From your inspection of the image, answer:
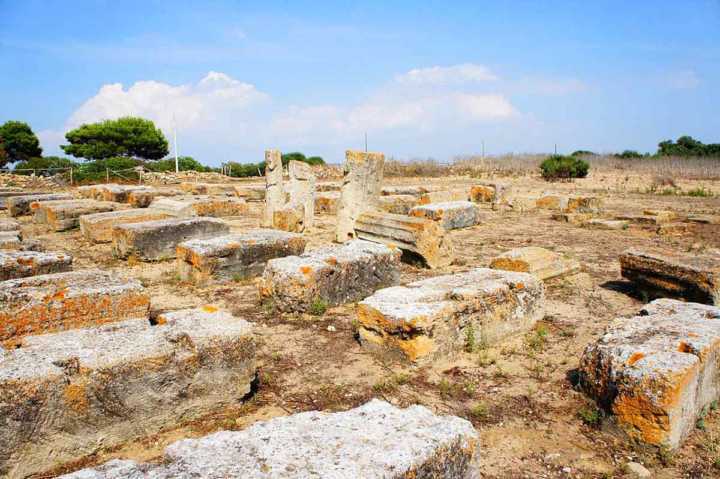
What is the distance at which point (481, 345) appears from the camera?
4.61 metres

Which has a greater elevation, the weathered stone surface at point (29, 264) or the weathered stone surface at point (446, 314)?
the weathered stone surface at point (29, 264)

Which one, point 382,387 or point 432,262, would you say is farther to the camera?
point 432,262

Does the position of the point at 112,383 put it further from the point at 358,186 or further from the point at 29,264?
the point at 358,186

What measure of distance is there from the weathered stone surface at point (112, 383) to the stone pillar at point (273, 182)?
27.7 feet

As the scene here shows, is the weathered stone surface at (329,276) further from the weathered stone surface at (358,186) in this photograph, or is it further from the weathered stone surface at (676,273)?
the weathered stone surface at (358,186)

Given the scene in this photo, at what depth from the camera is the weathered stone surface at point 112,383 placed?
2650mm

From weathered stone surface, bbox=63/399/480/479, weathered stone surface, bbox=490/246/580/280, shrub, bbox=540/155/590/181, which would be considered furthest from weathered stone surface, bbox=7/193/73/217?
shrub, bbox=540/155/590/181

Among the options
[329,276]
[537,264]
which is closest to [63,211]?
[329,276]

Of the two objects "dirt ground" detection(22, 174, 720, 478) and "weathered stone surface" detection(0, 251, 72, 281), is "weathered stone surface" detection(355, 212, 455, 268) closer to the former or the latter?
"dirt ground" detection(22, 174, 720, 478)

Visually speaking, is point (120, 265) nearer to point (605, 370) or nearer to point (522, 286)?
point (522, 286)

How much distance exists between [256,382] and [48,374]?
153cm

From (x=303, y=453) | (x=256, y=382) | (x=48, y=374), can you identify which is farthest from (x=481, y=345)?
(x=48, y=374)

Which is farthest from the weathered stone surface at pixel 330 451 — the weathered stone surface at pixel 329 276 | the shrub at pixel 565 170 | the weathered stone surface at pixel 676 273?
the shrub at pixel 565 170

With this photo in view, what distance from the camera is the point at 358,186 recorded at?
977 centimetres
